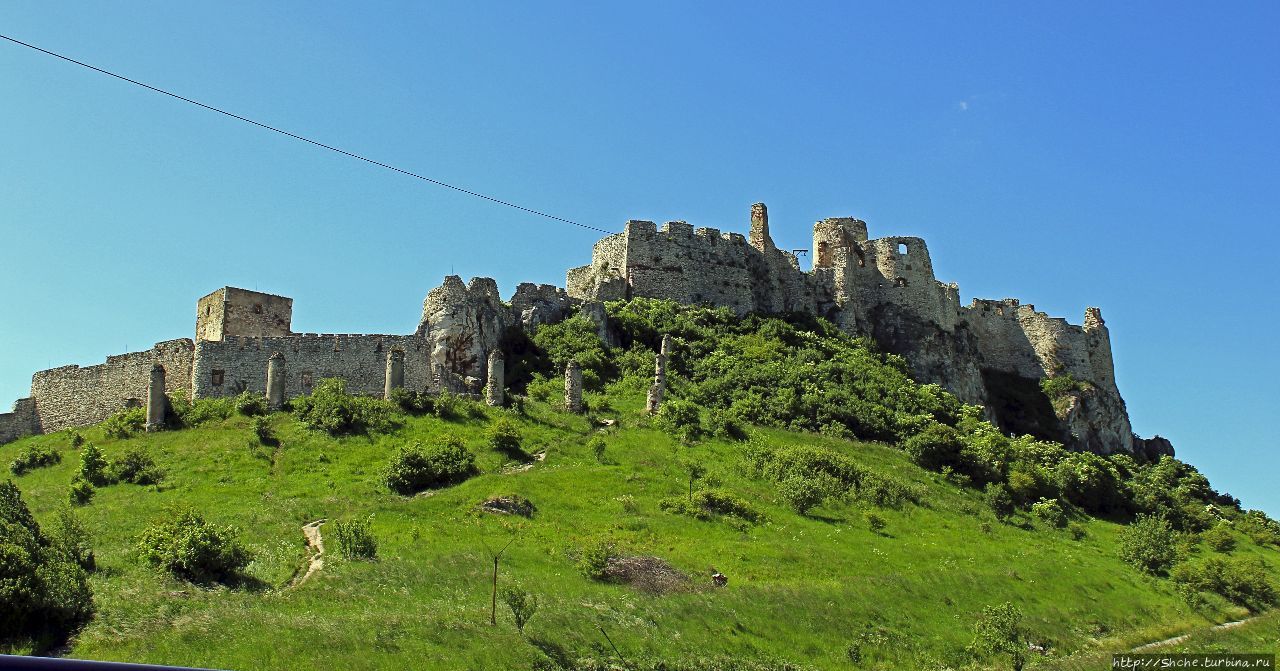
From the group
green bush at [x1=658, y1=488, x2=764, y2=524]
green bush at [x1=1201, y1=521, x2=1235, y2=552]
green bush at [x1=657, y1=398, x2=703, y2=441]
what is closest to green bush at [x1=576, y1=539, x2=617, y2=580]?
green bush at [x1=658, y1=488, x2=764, y2=524]

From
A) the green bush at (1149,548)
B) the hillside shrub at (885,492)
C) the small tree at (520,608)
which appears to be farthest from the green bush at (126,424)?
the green bush at (1149,548)

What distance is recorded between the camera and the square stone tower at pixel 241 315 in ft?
171

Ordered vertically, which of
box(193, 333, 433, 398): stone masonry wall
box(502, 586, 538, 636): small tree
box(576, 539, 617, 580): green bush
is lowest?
box(502, 586, 538, 636): small tree

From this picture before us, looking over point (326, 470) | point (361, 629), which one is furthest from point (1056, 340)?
point (361, 629)

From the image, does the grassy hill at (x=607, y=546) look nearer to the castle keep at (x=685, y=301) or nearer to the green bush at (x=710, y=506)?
the green bush at (x=710, y=506)

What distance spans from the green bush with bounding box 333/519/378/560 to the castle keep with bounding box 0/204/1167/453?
1809 centimetres

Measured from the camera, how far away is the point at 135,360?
5138 centimetres

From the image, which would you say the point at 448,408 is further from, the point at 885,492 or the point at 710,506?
the point at 885,492

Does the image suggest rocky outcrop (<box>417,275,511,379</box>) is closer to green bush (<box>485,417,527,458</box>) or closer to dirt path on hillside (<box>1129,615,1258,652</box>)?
green bush (<box>485,417,527,458</box>)

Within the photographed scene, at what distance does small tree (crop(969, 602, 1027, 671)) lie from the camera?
1212 inches

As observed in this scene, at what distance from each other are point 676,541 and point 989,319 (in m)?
51.7

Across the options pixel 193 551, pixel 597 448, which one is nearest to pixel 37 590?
pixel 193 551

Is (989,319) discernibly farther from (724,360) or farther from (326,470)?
(326,470)

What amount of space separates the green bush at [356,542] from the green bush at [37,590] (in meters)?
6.95
